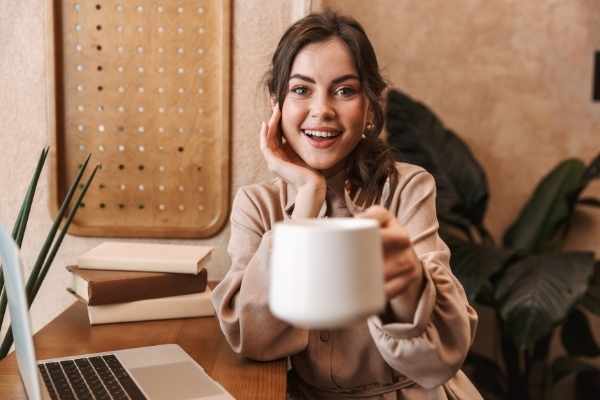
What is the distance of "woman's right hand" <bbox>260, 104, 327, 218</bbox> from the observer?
1.08 metres

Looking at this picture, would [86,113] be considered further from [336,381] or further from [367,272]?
[367,272]

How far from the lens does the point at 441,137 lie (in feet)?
7.35

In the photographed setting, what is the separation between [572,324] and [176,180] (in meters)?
1.51

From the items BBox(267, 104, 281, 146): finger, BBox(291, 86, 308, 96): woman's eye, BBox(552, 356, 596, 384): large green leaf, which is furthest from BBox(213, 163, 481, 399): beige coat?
BBox(552, 356, 596, 384): large green leaf

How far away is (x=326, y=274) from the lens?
0.42m

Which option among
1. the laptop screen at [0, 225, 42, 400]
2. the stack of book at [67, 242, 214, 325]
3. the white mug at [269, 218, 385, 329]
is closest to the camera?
the white mug at [269, 218, 385, 329]

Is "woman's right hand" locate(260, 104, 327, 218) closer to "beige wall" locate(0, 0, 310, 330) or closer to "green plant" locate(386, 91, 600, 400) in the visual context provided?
"beige wall" locate(0, 0, 310, 330)

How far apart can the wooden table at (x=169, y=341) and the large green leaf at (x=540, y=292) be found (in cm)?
101

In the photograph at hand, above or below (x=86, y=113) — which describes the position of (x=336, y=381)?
below

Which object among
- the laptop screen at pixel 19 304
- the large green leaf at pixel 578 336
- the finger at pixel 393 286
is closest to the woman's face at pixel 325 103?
the finger at pixel 393 286

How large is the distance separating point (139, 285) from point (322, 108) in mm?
528

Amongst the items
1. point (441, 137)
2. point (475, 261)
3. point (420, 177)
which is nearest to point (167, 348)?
point (420, 177)

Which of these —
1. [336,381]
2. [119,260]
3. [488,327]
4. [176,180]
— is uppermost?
[176,180]

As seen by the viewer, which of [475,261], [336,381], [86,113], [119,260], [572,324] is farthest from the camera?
[572,324]
